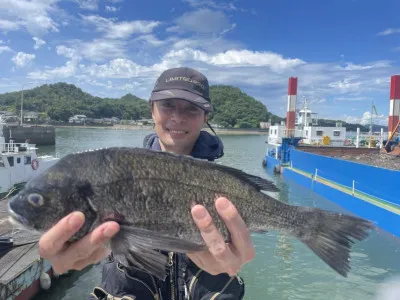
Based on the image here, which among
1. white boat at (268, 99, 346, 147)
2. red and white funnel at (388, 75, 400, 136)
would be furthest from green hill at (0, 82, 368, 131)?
red and white funnel at (388, 75, 400, 136)

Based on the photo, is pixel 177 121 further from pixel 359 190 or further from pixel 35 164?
pixel 35 164

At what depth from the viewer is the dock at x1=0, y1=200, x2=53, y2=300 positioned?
8.12m

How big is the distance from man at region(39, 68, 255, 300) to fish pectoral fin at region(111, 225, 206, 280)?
3.4 inches

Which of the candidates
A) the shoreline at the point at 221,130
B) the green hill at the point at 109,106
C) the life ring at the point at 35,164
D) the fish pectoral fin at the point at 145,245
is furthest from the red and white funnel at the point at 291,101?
the green hill at the point at 109,106

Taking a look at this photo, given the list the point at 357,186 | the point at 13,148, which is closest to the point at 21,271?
the point at 357,186

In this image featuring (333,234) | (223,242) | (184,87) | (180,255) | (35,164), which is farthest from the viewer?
(35,164)

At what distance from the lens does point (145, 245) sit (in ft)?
7.12

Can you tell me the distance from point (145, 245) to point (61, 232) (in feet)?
1.66

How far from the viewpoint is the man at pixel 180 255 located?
2209 millimetres

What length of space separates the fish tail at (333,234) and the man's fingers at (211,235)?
630mm

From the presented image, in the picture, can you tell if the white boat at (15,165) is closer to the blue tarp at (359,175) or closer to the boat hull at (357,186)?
the boat hull at (357,186)

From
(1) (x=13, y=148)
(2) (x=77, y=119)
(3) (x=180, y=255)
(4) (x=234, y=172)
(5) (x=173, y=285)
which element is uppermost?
(2) (x=77, y=119)

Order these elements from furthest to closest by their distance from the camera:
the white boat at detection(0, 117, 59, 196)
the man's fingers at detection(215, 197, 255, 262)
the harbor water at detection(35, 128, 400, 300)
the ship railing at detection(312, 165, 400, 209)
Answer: the white boat at detection(0, 117, 59, 196)
the ship railing at detection(312, 165, 400, 209)
the harbor water at detection(35, 128, 400, 300)
the man's fingers at detection(215, 197, 255, 262)

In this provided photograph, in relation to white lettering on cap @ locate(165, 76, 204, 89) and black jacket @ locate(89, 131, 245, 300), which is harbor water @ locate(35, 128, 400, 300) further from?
white lettering on cap @ locate(165, 76, 204, 89)
